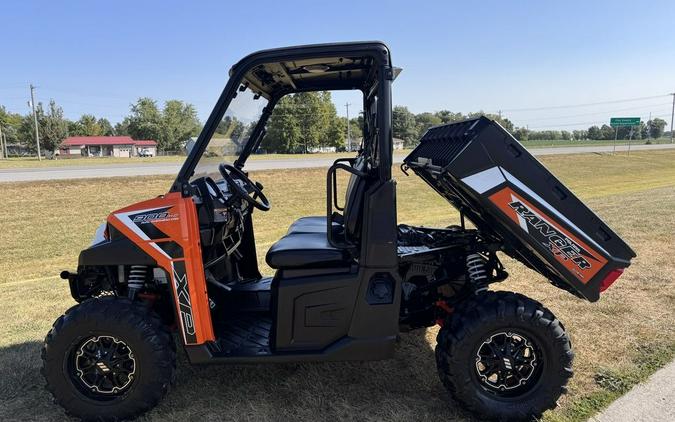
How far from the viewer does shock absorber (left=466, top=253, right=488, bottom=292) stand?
3174mm

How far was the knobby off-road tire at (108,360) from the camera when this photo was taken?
2.70 metres

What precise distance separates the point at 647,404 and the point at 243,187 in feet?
9.60

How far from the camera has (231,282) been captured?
3643 millimetres

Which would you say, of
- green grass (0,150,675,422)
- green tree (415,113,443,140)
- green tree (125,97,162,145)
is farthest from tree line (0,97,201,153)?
green grass (0,150,675,422)

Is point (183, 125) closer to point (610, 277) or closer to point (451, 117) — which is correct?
point (610, 277)

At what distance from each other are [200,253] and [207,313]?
1.17 feet

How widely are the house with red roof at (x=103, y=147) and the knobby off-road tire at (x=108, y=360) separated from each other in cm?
7055

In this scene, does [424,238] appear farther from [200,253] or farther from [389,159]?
[200,253]

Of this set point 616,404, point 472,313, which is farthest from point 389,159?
point 616,404

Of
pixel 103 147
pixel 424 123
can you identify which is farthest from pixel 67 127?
pixel 424 123

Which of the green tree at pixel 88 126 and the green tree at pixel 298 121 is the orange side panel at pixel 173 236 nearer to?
the green tree at pixel 298 121

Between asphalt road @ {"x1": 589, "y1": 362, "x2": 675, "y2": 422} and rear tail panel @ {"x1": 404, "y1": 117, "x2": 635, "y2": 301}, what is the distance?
0.71 metres

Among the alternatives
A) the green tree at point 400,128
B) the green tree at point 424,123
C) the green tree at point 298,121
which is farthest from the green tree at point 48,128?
the green tree at point 298,121

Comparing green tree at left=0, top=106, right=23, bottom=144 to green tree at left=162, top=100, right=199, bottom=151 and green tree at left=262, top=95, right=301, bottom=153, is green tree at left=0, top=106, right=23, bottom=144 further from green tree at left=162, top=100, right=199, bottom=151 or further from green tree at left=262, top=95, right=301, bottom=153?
green tree at left=262, top=95, right=301, bottom=153
